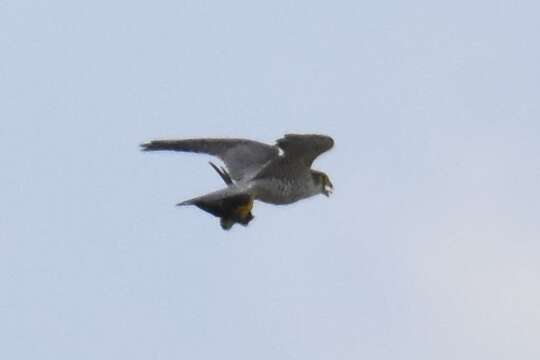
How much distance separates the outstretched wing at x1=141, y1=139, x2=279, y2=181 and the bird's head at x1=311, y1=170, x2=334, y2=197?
54cm

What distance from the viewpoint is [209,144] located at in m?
28.8

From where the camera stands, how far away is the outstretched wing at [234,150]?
27953 mm

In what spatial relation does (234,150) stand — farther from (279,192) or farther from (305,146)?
(305,146)

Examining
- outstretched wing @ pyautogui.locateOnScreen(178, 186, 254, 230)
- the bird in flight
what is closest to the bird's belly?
the bird in flight

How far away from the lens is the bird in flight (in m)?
26.2

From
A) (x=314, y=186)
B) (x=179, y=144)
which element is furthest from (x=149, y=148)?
(x=314, y=186)

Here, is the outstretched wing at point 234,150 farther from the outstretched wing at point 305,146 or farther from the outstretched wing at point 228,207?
the outstretched wing at point 228,207

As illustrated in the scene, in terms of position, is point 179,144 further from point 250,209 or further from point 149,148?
point 250,209

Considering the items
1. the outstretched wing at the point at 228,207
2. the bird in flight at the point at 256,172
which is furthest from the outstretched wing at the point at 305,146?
the outstretched wing at the point at 228,207

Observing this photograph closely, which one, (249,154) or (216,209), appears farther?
(249,154)

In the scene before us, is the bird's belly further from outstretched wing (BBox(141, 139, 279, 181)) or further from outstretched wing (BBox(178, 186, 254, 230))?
outstretched wing (BBox(178, 186, 254, 230))

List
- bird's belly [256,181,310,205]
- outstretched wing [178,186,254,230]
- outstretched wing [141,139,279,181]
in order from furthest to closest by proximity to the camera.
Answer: outstretched wing [141,139,279,181] < bird's belly [256,181,310,205] < outstretched wing [178,186,254,230]

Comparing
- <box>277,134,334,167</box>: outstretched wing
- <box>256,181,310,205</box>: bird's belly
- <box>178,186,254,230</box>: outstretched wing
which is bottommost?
<box>178,186,254,230</box>: outstretched wing

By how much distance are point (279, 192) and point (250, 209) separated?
89 centimetres
